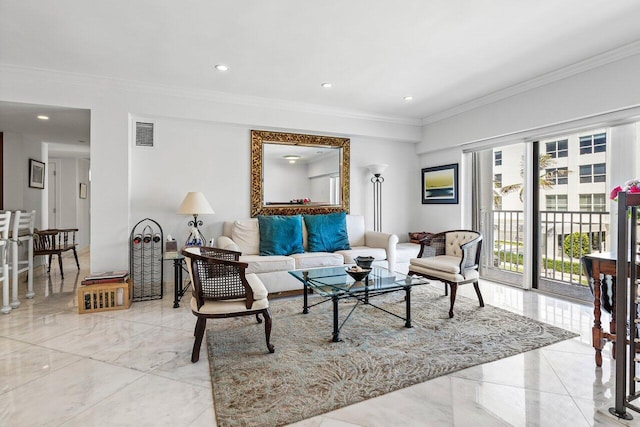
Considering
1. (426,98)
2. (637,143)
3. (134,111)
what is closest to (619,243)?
(637,143)

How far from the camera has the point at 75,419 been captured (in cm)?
170

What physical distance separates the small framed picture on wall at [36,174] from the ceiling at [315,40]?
1.68 meters

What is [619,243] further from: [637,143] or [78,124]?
[78,124]

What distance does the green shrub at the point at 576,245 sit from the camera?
4.10 meters

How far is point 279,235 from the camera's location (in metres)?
4.31

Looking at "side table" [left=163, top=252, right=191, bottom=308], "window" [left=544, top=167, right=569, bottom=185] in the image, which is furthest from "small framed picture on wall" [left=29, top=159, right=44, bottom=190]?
"window" [left=544, top=167, right=569, bottom=185]

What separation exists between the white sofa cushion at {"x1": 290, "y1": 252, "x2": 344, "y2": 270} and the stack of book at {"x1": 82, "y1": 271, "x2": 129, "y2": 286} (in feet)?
6.19

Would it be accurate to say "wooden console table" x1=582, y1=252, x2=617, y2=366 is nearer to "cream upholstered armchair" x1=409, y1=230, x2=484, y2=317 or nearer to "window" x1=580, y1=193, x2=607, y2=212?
"cream upholstered armchair" x1=409, y1=230, x2=484, y2=317

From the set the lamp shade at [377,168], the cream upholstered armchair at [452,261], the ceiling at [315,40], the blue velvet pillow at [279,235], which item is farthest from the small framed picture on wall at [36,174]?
the cream upholstered armchair at [452,261]

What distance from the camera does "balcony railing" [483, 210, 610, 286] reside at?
3.97 m

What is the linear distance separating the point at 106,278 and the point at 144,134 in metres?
1.83

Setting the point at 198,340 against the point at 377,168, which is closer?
the point at 198,340

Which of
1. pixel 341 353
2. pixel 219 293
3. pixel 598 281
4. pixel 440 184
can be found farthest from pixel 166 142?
pixel 598 281

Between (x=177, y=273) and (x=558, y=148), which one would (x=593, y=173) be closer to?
(x=558, y=148)
